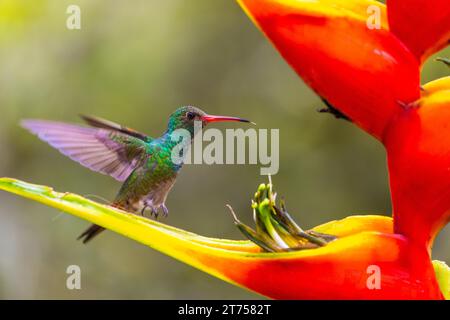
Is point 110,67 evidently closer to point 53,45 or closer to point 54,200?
point 53,45

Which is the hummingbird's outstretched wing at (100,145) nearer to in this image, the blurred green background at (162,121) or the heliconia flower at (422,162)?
the heliconia flower at (422,162)

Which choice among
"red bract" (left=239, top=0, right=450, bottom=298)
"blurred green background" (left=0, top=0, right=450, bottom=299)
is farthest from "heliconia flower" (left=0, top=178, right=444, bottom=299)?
"blurred green background" (left=0, top=0, right=450, bottom=299)

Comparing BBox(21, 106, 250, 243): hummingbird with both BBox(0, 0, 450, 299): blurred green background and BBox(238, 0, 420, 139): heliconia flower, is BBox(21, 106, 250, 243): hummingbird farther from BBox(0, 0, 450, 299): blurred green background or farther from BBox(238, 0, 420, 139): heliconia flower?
BBox(0, 0, 450, 299): blurred green background

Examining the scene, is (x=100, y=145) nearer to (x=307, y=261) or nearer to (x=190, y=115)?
(x=190, y=115)

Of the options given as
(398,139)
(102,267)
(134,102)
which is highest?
(134,102)

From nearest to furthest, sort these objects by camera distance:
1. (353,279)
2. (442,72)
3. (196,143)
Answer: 1. (353,279)
2. (196,143)
3. (442,72)

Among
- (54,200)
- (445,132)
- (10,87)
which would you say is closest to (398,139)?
(445,132)

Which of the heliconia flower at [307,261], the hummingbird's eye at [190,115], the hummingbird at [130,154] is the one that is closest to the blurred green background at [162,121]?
the hummingbird at [130,154]
